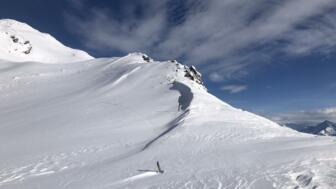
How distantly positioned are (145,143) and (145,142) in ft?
1.29

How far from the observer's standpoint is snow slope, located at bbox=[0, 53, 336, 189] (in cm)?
1491

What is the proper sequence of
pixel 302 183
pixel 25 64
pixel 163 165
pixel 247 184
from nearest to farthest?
pixel 302 183 → pixel 247 184 → pixel 163 165 → pixel 25 64

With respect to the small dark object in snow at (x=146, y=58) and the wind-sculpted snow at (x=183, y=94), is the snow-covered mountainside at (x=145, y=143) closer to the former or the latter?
the wind-sculpted snow at (x=183, y=94)

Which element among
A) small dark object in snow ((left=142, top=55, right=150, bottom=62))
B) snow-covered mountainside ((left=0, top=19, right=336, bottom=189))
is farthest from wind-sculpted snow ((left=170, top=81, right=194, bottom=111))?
small dark object in snow ((left=142, top=55, right=150, bottom=62))

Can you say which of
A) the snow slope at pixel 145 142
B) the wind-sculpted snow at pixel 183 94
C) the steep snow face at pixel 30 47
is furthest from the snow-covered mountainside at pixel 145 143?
the steep snow face at pixel 30 47

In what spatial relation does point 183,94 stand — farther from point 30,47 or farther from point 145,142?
point 30,47

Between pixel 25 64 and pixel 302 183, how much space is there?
75804 mm

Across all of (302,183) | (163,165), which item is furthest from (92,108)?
(302,183)

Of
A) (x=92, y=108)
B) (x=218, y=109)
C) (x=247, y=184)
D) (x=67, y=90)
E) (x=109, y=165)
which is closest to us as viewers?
(x=247, y=184)

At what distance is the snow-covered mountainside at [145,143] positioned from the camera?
14914 millimetres

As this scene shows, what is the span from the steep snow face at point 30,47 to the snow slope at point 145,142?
2344 inches

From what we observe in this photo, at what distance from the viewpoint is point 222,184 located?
13672 millimetres

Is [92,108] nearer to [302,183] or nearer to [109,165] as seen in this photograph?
[109,165]

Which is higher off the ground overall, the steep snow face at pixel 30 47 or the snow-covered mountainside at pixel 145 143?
the steep snow face at pixel 30 47
